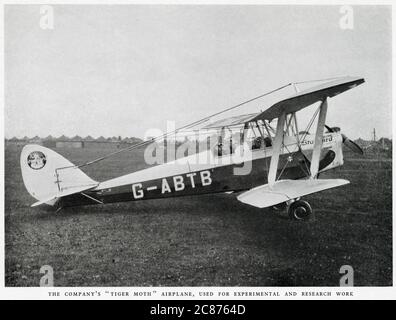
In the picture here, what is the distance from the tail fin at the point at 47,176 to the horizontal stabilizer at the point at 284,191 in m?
3.04

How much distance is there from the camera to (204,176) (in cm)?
596

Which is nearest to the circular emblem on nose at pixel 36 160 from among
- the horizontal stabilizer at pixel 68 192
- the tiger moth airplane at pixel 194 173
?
the tiger moth airplane at pixel 194 173

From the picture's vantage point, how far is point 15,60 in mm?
5430

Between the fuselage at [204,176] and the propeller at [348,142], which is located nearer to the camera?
the fuselage at [204,176]

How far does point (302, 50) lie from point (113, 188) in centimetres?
508

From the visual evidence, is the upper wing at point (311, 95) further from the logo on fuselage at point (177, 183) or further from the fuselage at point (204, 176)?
the logo on fuselage at point (177, 183)

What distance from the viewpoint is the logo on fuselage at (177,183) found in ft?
19.3

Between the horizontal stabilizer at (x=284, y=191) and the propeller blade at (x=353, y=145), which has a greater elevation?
the propeller blade at (x=353, y=145)

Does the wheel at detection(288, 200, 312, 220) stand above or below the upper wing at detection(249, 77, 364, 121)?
below

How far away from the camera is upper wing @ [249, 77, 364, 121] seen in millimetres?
4520

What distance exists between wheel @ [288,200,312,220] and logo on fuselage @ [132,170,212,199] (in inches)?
62.3

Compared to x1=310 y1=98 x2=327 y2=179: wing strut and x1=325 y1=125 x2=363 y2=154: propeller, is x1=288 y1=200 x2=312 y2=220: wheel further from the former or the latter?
x1=325 y1=125 x2=363 y2=154: propeller

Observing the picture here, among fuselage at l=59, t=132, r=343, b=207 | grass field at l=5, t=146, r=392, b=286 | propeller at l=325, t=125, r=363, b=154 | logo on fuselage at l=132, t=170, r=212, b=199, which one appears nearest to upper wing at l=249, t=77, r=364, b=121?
fuselage at l=59, t=132, r=343, b=207
